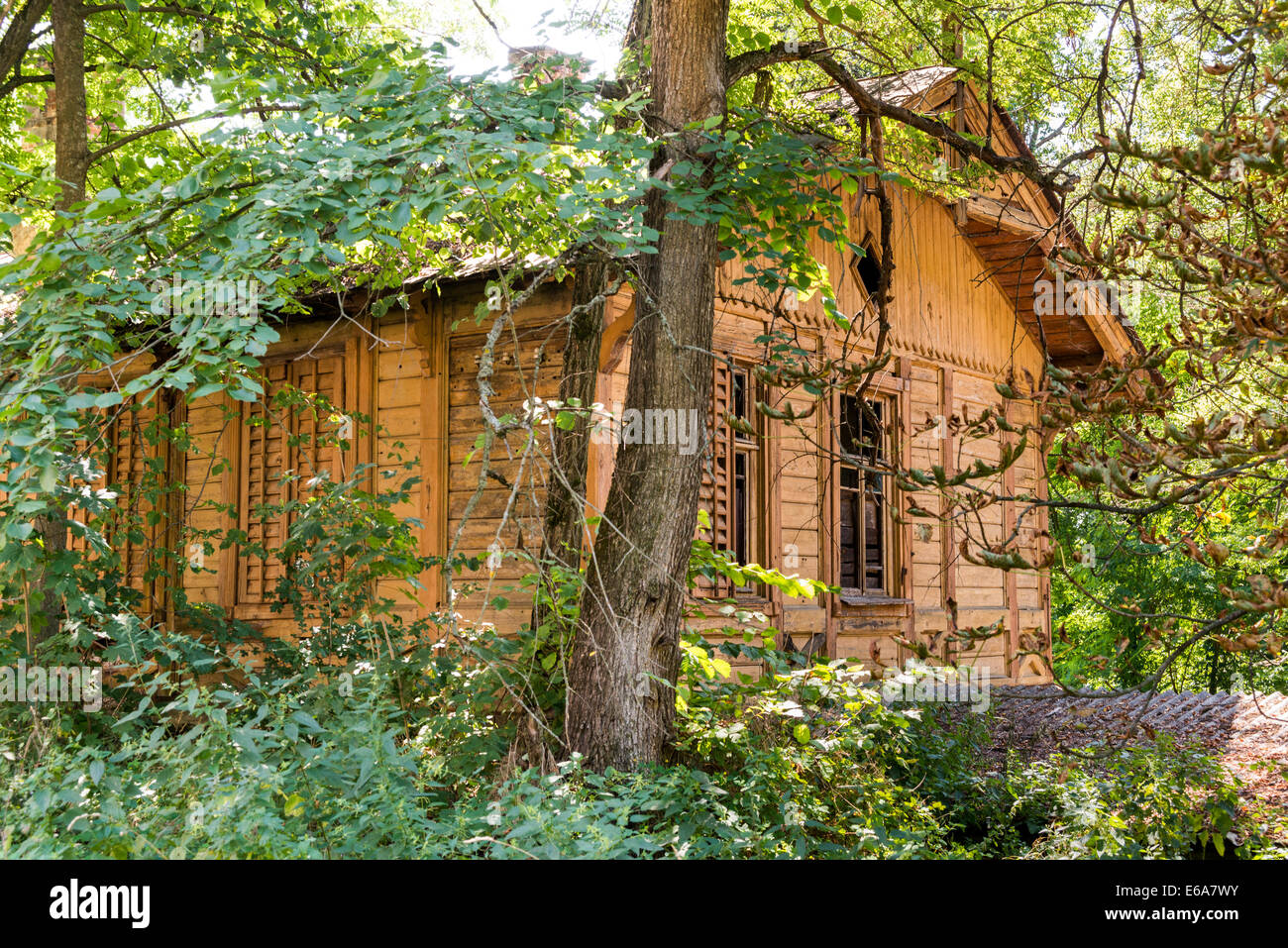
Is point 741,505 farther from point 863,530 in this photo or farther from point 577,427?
point 577,427

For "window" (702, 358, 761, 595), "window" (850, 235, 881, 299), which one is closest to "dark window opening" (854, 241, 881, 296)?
"window" (850, 235, 881, 299)

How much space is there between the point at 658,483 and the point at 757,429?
4.75m

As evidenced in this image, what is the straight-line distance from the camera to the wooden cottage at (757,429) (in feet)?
29.4

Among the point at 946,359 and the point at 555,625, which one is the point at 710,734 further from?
the point at 946,359

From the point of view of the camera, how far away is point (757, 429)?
1034cm

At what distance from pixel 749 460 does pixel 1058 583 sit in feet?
44.2

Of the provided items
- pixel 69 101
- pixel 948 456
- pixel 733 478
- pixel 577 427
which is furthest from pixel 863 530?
pixel 69 101

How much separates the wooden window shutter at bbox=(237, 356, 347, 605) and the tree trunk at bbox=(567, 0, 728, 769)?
5138 mm

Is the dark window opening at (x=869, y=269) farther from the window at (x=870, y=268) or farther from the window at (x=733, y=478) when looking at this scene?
the window at (x=733, y=478)

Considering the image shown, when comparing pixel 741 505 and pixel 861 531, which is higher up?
pixel 741 505

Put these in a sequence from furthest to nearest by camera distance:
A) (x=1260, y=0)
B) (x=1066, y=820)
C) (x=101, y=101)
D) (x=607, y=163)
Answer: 1. (x=101, y=101)
2. (x=1066, y=820)
3. (x=607, y=163)
4. (x=1260, y=0)
